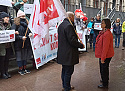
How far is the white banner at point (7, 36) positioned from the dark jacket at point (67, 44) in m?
1.86

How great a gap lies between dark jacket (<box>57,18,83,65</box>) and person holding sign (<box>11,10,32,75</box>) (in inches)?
73.6

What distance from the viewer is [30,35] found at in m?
5.63

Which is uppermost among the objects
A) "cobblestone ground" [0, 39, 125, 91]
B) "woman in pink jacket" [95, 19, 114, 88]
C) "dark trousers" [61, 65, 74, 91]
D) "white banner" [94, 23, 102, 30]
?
"white banner" [94, 23, 102, 30]

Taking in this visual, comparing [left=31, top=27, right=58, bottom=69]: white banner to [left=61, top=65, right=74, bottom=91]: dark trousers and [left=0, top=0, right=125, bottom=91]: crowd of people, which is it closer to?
[left=0, top=0, right=125, bottom=91]: crowd of people

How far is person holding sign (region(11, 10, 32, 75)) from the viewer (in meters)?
5.48

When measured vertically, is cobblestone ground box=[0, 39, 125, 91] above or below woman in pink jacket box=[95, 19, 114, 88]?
below

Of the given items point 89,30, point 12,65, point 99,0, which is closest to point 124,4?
point 99,0

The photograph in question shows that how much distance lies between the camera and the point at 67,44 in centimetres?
393

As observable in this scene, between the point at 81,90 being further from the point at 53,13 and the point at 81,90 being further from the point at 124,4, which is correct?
the point at 124,4

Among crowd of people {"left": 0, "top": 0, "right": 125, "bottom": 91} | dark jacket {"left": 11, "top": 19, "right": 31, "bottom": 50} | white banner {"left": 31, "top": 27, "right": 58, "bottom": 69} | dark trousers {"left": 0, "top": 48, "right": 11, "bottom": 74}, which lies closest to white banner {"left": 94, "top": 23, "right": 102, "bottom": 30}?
white banner {"left": 31, "top": 27, "right": 58, "bottom": 69}

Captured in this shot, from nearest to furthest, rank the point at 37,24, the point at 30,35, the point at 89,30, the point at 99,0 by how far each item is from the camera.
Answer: the point at 37,24 < the point at 30,35 < the point at 89,30 < the point at 99,0

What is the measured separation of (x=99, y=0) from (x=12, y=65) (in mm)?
15906

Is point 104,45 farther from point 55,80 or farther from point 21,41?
point 21,41

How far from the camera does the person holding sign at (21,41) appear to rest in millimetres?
5477
